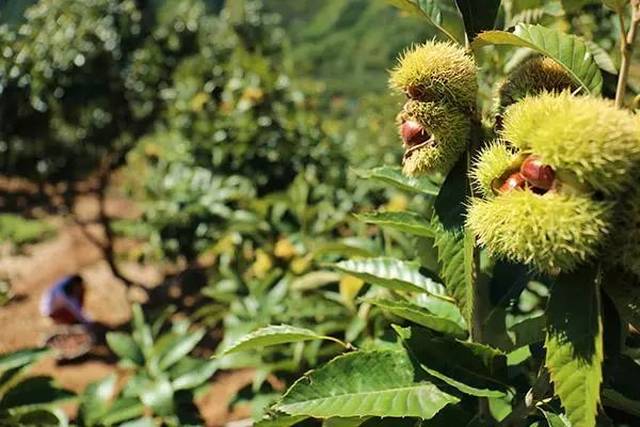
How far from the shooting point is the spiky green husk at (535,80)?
2.31 ft

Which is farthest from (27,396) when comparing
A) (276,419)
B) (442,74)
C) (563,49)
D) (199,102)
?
(199,102)

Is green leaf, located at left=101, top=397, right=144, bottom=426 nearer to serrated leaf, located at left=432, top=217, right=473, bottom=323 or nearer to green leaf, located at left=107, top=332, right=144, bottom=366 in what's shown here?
green leaf, located at left=107, top=332, right=144, bottom=366

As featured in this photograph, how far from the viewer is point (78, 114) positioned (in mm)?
4691

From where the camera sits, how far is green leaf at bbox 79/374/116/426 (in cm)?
136

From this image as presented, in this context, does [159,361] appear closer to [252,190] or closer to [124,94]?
[252,190]

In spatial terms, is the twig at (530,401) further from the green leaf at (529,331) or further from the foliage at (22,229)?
the foliage at (22,229)

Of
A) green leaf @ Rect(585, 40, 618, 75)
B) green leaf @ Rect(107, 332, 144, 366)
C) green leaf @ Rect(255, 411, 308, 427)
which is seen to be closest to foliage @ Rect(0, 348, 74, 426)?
green leaf @ Rect(107, 332, 144, 366)

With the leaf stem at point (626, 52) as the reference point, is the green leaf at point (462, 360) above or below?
below

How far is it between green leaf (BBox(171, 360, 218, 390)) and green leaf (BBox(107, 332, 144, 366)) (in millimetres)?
163

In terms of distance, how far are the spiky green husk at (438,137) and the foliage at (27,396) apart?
859 millimetres

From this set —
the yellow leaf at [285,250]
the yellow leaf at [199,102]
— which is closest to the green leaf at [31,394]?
the yellow leaf at [285,250]

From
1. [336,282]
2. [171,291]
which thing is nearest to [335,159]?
[336,282]

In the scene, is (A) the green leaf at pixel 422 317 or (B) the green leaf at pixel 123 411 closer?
(A) the green leaf at pixel 422 317

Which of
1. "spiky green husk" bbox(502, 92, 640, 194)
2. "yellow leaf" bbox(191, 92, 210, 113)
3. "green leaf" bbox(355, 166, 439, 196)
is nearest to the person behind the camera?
"spiky green husk" bbox(502, 92, 640, 194)
